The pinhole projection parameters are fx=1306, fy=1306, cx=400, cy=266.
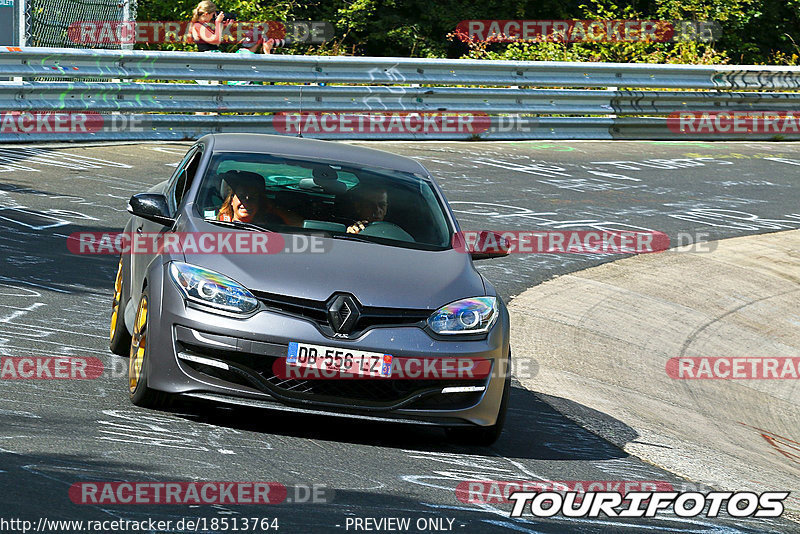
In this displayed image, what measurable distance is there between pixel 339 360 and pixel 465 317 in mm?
727

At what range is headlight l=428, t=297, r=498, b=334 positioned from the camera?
638 cm

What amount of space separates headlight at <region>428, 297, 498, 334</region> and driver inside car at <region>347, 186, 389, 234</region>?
1011 mm

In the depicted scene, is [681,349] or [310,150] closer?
[310,150]

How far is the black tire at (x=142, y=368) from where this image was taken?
638 centimetres

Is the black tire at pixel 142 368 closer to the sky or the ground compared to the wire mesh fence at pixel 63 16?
→ closer to the ground

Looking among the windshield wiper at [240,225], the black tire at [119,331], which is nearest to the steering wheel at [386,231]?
the windshield wiper at [240,225]

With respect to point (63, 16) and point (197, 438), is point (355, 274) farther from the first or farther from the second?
point (63, 16)

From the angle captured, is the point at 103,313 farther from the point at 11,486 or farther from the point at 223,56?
the point at 223,56

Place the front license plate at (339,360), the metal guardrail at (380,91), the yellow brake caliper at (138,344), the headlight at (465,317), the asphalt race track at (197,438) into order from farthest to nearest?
the metal guardrail at (380,91), the yellow brake caliper at (138,344), the headlight at (465,317), the front license plate at (339,360), the asphalt race track at (197,438)

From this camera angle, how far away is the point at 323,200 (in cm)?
748

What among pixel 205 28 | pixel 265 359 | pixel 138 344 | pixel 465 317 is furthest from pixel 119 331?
pixel 205 28

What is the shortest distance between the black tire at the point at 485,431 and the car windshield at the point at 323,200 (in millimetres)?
967

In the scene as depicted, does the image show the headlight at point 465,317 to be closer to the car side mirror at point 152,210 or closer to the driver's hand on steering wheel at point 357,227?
the driver's hand on steering wheel at point 357,227

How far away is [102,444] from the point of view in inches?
227
